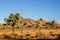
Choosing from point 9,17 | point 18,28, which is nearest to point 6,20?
point 9,17

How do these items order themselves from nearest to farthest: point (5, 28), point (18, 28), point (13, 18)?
1. point (13, 18)
2. point (18, 28)
3. point (5, 28)

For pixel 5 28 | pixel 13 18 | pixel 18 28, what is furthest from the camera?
pixel 5 28

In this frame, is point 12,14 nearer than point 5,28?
Yes

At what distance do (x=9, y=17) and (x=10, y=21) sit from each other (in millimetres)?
1187

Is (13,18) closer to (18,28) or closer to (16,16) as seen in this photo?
(16,16)

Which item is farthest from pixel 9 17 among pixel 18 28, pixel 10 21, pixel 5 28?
pixel 5 28

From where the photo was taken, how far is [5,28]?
2462 inches

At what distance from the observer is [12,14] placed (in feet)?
162

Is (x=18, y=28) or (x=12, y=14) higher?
(x=12, y=14)

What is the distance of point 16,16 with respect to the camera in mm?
48812

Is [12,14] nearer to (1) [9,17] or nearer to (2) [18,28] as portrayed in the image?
(1) [9,17]

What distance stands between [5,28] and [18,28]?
309 inches

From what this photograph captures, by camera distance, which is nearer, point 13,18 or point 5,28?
point 13,18

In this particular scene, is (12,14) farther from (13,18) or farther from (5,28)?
(5,28)
